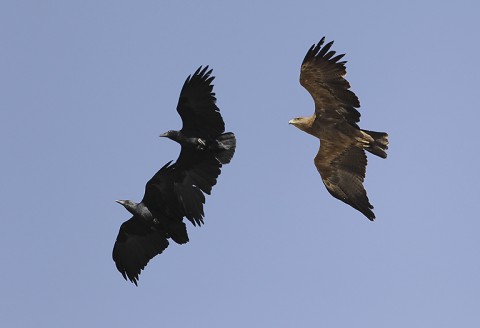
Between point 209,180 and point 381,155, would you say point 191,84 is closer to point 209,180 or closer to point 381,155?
point 209,180

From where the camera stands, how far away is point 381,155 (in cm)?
2206

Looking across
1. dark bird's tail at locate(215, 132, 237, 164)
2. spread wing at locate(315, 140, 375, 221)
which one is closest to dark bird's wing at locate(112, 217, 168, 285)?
dark bird's tail at locate(215, 132, 237, 164)

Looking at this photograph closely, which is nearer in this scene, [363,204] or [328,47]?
[328,47]

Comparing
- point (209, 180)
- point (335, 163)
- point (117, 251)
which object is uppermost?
point (335, 163)

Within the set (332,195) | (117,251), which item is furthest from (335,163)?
(117,251)

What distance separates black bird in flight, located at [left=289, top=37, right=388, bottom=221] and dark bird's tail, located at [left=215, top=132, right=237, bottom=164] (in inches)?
49.9

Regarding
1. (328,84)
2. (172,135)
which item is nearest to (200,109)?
(172,135)

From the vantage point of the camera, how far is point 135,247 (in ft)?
76.6

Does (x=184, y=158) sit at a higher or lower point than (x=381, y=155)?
lower

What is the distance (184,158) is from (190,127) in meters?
0.60

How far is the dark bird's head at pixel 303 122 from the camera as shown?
72.6 ft

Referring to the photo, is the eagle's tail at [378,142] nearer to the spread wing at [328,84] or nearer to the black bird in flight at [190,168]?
the spread wing at [328,84]

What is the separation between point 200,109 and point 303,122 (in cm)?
188

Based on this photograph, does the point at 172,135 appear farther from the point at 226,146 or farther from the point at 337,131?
the point at 337,131
